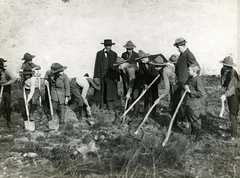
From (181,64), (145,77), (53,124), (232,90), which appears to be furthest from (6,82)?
(232,90)

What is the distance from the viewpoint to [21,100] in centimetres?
848

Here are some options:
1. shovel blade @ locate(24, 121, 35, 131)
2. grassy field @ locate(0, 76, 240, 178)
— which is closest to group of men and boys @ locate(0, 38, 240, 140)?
shovel blade @ locate(24, 121, 35, 131)

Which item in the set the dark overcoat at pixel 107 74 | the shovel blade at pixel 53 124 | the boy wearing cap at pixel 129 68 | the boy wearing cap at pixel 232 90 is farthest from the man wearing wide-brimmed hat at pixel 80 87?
the boy wearing cap at pixel 232 90

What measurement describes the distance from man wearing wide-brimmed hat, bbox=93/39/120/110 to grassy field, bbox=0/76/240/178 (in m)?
1.16

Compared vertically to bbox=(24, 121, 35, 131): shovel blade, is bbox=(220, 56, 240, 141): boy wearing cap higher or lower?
higher

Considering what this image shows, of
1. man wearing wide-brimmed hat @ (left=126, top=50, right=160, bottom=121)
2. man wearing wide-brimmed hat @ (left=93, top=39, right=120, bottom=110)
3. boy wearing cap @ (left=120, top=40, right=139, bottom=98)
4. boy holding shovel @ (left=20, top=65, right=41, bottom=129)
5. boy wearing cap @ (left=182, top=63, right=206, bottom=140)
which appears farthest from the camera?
man wearing wide-brimmed hat @ (left=93, top=39, right=120, bottom=110)

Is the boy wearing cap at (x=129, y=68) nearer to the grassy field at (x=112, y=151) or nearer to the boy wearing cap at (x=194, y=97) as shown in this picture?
the grassy field at (x=112, y=151)

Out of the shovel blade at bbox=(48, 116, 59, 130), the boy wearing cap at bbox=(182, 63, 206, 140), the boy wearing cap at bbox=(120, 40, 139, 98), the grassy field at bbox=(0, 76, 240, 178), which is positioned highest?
the boy wearing cap at bbox=(120, 40, 139, 98)

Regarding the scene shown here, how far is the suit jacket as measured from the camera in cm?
618

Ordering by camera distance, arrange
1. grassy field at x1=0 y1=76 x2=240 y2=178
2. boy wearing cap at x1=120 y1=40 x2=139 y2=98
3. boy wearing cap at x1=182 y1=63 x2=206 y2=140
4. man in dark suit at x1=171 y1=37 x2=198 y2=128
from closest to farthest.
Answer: grassy field at x1=0 y1=76 x2=240 y2=178 → boy wearing cap at x1=182 y1=63 x2=206 y2=140 → man in dark suit at x1=171 y1=37 x2=198 y2=128 → boy wearing cap at x1=120 y1=40 x2=139 y2=98

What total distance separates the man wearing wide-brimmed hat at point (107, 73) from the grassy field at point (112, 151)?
1.16 metres

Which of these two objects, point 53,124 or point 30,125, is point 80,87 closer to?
point 53,124

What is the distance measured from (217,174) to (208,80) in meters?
6.85

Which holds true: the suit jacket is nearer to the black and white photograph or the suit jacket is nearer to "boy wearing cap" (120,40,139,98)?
the black and white photograph
